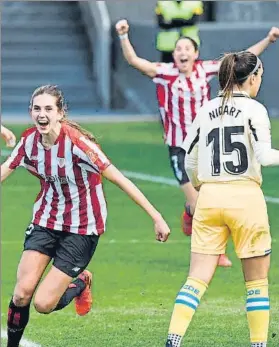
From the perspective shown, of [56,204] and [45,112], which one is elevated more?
[45,112]

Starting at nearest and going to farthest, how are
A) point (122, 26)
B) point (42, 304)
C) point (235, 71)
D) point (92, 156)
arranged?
point (235, 71) → point (92, 156) → point (42, 304) → point (122, 26)

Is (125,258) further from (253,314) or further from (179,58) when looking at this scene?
(253,314)

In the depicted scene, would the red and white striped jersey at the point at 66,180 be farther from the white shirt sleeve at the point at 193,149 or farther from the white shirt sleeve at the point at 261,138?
the white shirt sleeve at the point at 261,138

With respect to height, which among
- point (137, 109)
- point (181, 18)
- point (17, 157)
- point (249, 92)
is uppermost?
point (249, 92)

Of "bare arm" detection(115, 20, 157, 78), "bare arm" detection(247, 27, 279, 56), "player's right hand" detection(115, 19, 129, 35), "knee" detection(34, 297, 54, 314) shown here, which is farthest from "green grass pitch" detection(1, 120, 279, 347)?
"player's right hand" detection(115, 19, 129, 35)

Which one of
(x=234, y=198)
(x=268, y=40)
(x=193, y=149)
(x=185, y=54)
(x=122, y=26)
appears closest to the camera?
(x=234, y=198)

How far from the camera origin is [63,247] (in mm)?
7953

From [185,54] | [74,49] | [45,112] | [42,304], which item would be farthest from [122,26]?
[74,49]

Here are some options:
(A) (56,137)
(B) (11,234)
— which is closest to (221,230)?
(A) (56,137)

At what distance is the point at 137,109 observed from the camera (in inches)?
1004

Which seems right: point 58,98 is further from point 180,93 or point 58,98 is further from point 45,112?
point 180,93

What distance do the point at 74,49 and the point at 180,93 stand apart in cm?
1646

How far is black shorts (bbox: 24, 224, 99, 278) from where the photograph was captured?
7925 millimetres

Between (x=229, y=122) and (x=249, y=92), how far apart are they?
0.24 metres
